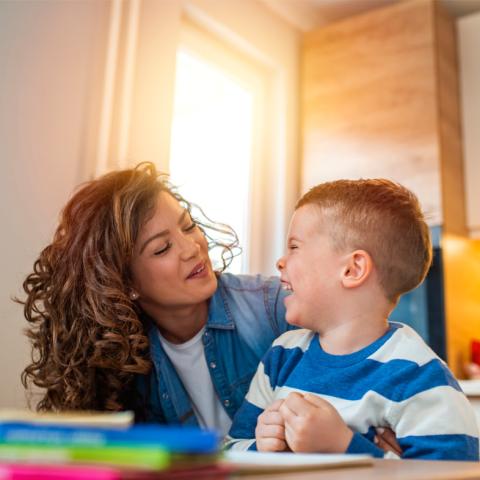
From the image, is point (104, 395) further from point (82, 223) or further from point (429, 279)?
point (429, 279)

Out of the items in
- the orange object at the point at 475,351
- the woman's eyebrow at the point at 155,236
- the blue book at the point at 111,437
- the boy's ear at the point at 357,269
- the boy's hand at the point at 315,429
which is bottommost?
the boy's hand at the point at 315,429

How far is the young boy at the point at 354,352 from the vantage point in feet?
2.92

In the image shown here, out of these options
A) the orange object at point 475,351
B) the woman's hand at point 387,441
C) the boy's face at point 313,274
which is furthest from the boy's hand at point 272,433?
the orange object at point 475,351

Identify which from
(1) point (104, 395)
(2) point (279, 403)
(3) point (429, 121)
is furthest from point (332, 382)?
(3) point (429, 121)

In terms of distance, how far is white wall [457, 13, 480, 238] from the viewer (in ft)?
8.71

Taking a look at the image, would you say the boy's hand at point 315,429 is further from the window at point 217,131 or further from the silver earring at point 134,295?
the window at point 217,131

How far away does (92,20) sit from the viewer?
208 cm

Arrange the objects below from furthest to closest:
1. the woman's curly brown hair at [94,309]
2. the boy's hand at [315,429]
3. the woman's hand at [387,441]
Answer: the woman's curly brown hair at [94,309] → the woman's hand at [387,441] → the boy's hand at [315,429]

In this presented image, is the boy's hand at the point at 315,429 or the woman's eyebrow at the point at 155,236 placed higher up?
the woman's eyebrow at the point at 155,236

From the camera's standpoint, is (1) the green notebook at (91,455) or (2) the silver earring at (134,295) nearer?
(1) the green notebook at (91,455)

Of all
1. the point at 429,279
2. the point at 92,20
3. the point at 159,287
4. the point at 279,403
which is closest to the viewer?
the point at 279,403

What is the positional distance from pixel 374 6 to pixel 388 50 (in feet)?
1.05

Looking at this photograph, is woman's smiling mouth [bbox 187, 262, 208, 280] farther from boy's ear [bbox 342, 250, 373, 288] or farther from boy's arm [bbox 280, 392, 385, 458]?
boy's arm [bbox 280, 392, 385, 458]

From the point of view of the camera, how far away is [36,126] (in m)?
1.88
